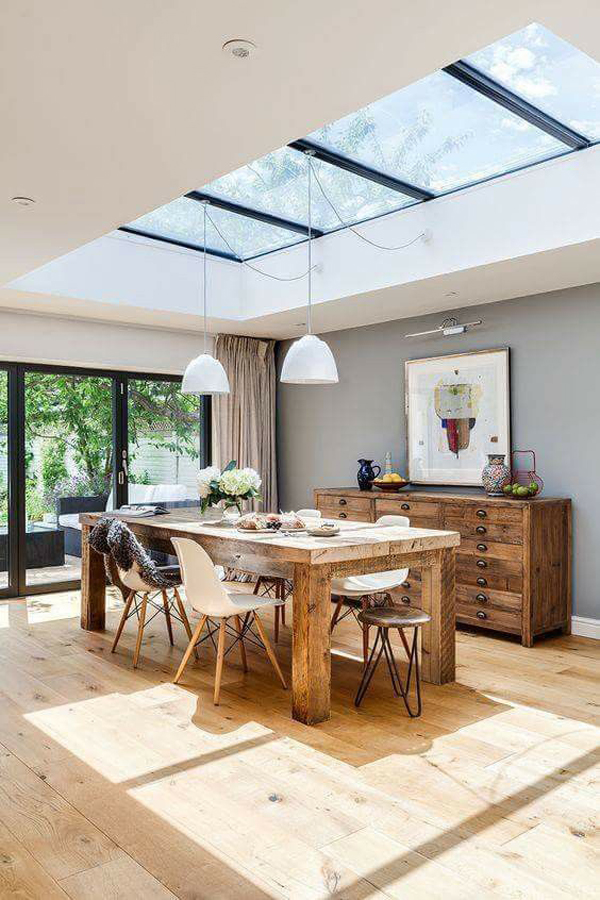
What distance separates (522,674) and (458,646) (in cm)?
62

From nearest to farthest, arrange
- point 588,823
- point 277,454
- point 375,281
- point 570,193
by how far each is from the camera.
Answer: point 588,823, point 570,193, point 375,281, point 277,454

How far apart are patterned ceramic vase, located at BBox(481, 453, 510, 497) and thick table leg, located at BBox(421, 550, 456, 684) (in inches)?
52.9

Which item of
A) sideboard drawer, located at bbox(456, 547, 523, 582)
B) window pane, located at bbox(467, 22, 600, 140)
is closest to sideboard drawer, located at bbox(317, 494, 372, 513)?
sideboard drawer, located at bbox(456, 547, 523, 582)

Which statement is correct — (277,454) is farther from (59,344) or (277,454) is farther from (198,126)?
(198,126)

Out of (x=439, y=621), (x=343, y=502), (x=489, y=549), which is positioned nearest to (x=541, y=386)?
(x=489, y=549)

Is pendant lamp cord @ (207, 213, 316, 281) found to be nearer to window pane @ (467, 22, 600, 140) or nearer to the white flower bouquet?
the white flower bouquet

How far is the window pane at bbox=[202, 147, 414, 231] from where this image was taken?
179 inches

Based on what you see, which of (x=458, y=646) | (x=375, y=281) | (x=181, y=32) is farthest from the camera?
(x=375, y=281)

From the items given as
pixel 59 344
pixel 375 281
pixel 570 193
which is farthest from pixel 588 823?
pixel 59 344

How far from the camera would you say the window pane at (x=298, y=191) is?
4.54m

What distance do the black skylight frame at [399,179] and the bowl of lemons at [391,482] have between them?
192 centimetres

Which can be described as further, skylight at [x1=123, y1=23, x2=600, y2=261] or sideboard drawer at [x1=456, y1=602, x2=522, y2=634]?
sideboard drawer at [x1=456, y1=602, x2=522, y2=634]

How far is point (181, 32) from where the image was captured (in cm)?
200

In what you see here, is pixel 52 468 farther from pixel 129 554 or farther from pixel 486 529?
pixel 486 529
